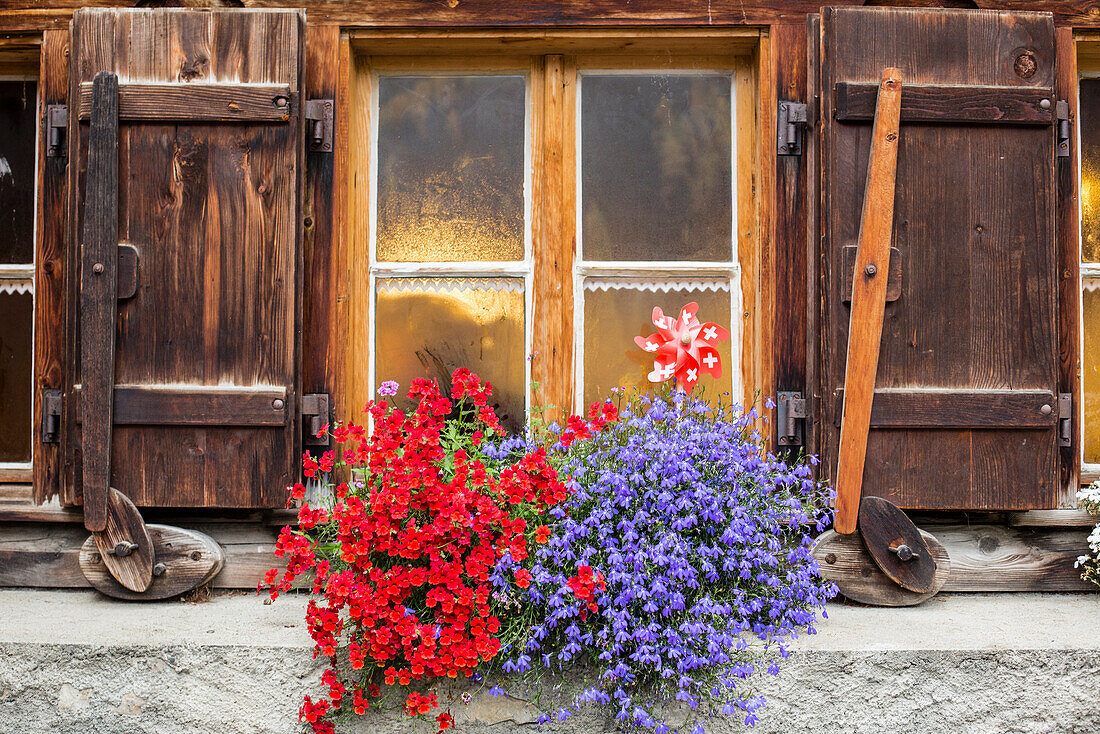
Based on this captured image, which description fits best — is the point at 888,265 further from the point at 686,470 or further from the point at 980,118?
the point at 686,470

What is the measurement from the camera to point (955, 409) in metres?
2.51

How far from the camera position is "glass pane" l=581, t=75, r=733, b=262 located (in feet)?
9.34

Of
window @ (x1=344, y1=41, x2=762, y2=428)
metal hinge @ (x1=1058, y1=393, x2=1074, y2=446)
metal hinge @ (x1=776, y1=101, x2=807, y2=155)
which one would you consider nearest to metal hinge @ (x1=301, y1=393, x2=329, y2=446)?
window @ (x1=344, y1=41, x2=762, y2=428)

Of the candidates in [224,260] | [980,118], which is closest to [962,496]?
[980,118]

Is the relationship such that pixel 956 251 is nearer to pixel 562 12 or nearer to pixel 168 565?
pixel 562 12

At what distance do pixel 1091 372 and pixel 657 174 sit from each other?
1.71 m

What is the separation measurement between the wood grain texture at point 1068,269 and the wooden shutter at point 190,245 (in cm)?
248

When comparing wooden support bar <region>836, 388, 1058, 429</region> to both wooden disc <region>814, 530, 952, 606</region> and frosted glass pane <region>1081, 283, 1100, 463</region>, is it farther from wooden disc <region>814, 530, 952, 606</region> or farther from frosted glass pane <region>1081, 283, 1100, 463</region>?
frosted glass pane <region>1081, 283, 1100, 463</region>

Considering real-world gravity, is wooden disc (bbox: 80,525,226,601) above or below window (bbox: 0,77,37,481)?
below

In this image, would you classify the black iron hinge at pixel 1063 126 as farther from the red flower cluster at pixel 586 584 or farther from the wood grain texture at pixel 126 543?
the wood grain texture at pixel 126 543

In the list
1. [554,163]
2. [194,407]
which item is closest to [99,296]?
[194,407]

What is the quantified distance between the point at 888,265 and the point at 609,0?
1265 mm

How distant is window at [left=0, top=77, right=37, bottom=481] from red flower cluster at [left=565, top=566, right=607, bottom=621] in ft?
7.02

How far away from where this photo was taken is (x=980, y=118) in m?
2.54
